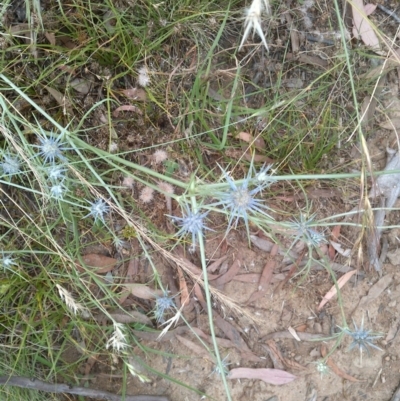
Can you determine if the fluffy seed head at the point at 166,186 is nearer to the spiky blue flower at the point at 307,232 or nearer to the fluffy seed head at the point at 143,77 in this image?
the fluffy seed head at the point at 143,77

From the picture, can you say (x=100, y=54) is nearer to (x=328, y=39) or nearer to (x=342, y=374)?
(x=328, y=39)

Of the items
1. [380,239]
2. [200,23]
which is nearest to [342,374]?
[380,239]

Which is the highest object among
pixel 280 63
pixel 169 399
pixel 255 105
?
pixel 280 63

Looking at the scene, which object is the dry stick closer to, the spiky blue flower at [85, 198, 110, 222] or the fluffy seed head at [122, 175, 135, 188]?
the spiky blue flower at [85, 198, 110, 222]

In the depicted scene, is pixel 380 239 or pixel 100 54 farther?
pixel 380 239

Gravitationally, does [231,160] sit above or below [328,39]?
below

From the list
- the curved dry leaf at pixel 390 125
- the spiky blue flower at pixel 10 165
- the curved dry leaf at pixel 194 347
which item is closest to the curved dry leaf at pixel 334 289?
the curved dry leaf at pixel 194 347

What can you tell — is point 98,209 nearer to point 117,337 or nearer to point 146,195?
point 146,195
